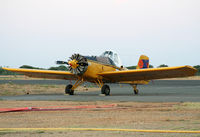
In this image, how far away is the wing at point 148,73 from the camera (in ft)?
64.8

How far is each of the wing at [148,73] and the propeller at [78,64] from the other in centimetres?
162

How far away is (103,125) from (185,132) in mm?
1965

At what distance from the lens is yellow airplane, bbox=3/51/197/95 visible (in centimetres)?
2061

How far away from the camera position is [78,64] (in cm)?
2064

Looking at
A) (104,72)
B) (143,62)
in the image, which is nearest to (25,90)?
(104,72)

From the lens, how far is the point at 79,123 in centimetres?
813

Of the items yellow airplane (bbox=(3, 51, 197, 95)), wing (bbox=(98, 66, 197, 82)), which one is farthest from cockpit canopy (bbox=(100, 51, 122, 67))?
wing (bbox=(98, 66, 197, 82))

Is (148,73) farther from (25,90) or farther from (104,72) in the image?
(25,90)

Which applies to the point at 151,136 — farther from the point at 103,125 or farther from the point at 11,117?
the point at 11,117

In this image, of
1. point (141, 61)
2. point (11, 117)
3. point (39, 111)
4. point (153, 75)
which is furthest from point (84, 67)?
point (11, 117)

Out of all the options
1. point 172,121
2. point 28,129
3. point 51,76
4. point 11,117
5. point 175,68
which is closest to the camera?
point 28,129

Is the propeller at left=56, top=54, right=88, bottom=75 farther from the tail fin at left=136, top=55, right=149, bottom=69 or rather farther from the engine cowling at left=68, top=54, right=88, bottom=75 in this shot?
the tail fin at left=136, top=55, right=149, bottom=69

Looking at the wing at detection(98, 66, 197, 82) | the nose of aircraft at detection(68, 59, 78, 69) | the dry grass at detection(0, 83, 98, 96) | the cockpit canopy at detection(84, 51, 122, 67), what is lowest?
the dry grass at detection(0, 83, 98, 96)

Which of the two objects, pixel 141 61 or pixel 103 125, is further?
pixel 141 61
